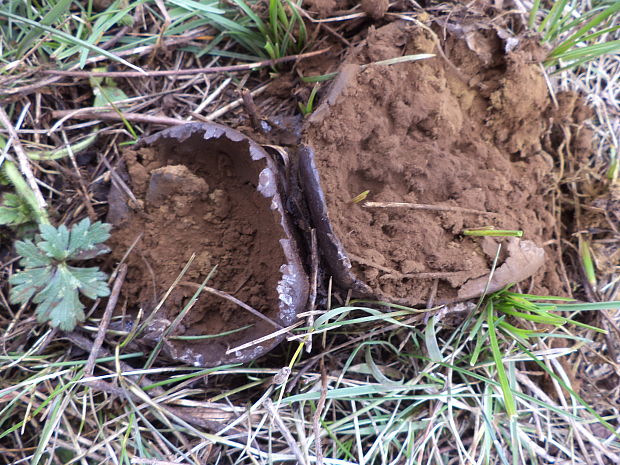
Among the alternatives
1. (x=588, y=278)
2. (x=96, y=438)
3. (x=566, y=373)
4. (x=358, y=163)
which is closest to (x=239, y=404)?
(x=96, y=438)

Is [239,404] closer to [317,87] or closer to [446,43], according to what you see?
[317,87]

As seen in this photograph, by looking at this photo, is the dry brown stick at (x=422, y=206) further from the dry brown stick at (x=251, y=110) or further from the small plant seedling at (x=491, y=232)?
the dry brown stick at (x=251, y=110)

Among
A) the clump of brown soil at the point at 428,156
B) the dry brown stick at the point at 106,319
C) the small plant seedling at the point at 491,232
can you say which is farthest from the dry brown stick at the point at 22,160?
the small plant seedling at the point at 491,232

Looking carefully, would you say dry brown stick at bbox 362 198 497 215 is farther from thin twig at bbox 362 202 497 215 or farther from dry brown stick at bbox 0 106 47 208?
dry brown stick at bbox 0 106 47 208

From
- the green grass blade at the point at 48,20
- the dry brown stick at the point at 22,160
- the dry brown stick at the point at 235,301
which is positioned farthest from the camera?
the dry brown stick at the point at 22,160

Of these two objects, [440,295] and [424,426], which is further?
[424,426]

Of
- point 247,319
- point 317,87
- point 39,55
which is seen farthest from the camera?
point 39,55

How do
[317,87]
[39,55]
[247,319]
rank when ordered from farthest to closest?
[39,55]
[317,87]
[247,319]
